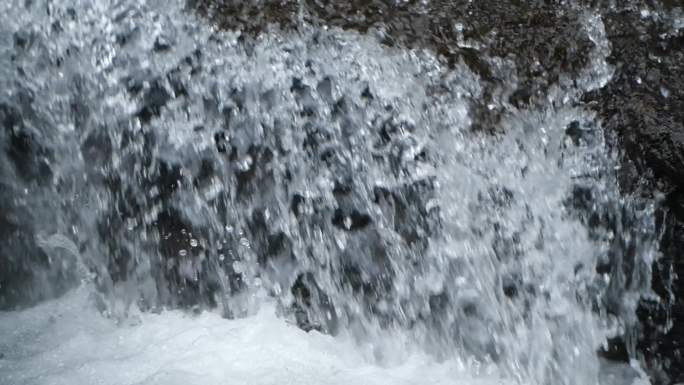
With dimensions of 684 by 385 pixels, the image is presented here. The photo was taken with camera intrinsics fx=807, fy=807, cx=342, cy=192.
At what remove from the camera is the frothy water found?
2.21m

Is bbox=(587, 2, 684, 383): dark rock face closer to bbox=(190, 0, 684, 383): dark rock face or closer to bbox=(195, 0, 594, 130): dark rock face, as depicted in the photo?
bbox=(190, 0, 684, 383): dark rock face

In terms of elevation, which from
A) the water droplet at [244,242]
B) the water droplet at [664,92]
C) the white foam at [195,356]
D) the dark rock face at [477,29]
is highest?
the dark rock face at [477,29]

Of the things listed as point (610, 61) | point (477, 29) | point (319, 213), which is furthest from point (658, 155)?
point (319, 213)

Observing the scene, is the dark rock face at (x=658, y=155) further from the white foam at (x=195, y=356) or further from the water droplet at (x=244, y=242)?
the water droplet at (x=244, y=242)

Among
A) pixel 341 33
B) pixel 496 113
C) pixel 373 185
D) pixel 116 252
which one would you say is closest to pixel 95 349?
pixel 116 252

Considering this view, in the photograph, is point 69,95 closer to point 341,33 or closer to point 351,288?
point 341,33

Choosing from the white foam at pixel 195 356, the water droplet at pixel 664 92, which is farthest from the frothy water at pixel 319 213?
the water droplet at pixel 664 92

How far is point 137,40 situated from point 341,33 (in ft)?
2.06

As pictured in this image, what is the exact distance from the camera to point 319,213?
7.50 ft

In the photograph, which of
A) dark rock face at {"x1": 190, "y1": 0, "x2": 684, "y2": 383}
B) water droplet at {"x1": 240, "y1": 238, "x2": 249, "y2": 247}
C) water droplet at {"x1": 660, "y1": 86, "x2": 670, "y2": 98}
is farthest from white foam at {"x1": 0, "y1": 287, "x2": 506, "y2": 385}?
water droplet at {"x1": 660, "y1": 86, "x2": 670, "y2": 98}

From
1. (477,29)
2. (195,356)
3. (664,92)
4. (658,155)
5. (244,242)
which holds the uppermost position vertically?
(477,29)

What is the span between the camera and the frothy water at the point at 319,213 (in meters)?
2.21

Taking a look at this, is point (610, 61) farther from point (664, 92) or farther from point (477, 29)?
point (477, 29)

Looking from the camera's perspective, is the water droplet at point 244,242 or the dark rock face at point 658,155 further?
the water droplet at point 244,242
